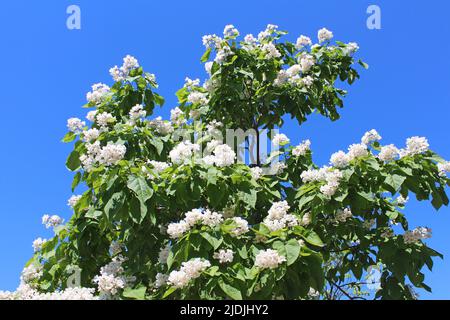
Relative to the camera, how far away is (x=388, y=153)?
15.8 ft

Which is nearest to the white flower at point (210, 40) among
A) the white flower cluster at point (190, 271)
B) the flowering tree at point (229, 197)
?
the flowering tree at point (229, 197)

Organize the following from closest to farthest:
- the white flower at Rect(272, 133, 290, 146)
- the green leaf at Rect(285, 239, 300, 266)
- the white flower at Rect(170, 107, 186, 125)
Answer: the green leaf at Rect(285, 239, 300, 266), the white flower at Rect(272, 133, 290, 146), the white flower at Rect(170, 107, 186, 125)

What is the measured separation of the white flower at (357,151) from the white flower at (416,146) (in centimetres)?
42

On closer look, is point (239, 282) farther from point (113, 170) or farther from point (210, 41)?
point (210, 41)

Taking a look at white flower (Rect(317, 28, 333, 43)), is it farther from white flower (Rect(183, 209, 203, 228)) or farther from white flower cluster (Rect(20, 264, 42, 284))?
white flower cluster (Rect(20, 264, 42, 284))

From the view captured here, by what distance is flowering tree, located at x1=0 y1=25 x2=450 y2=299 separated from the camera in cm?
390

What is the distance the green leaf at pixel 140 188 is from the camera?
13.1ft

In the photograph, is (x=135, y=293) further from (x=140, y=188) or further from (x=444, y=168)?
(x=444, y=168)

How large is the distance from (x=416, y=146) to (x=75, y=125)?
3.52 metres

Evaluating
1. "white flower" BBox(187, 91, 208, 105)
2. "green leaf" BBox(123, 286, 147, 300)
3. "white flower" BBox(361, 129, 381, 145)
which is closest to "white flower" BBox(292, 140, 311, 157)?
"white flower" BBox(361, 129, 381, 145)

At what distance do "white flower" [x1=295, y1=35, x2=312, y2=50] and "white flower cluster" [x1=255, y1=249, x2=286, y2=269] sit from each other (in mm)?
4005
